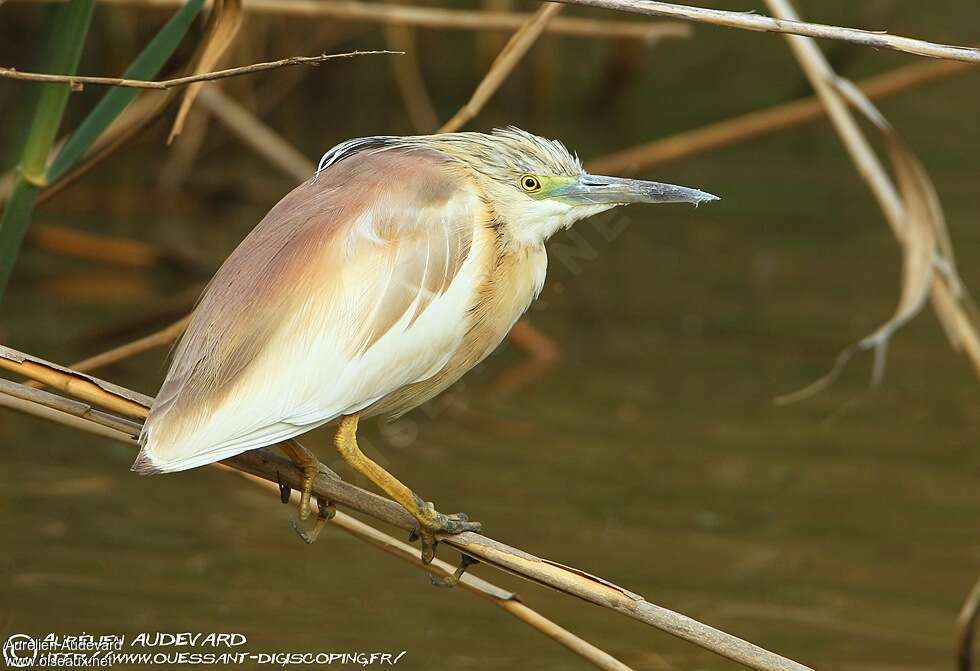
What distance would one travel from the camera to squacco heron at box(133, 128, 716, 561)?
158 centimetres

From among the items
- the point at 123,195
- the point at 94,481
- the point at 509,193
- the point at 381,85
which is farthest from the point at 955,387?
the point at 381,85

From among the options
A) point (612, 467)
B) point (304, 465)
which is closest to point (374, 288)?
point (304, 465)

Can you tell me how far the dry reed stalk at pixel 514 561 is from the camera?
60.8 inches

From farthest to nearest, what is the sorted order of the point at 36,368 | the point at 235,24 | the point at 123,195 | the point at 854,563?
the point at 123,195
the point at 854,563
the point at 235,24
the point at 36,368

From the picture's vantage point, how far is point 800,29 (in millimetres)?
1455

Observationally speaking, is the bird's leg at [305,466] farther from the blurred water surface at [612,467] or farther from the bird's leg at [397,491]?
the blurred water surface at [612,467]

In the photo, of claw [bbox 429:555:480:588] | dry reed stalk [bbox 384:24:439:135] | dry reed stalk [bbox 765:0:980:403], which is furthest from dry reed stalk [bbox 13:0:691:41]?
dry reed stalk [bbox 384:24:439:135]

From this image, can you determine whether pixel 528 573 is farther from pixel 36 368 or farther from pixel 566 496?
pixel 566 496

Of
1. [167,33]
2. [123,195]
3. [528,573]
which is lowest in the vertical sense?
[528,573]

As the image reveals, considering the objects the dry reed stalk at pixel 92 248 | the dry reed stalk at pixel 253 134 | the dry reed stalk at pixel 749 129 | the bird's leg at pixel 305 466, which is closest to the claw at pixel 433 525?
the bird's leg at pixel 305 466

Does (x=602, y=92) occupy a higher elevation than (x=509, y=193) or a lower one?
higher

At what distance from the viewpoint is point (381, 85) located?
7.73 metres

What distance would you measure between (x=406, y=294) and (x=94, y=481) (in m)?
1.87

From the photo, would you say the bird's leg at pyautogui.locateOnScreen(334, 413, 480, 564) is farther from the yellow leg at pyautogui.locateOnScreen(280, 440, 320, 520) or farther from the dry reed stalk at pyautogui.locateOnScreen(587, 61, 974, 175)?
the dry reed stalk at pyautogui.locateOnScreen(587, 61, 974, 175)
